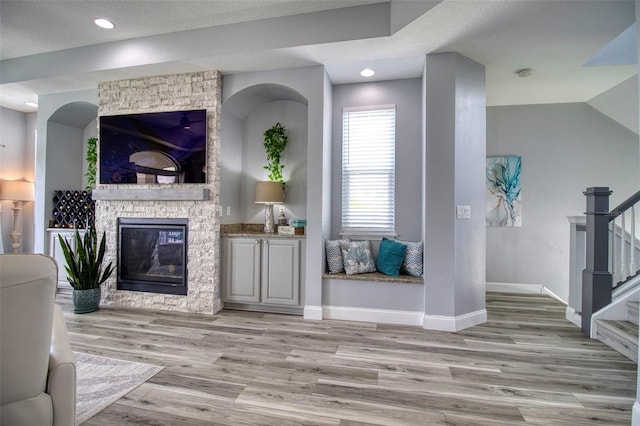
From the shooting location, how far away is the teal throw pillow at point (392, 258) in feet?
11.1

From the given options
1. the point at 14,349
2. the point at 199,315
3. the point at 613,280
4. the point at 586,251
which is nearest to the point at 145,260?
the point at 199,315

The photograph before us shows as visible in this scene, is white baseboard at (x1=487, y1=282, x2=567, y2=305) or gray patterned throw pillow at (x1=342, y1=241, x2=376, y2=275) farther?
white baseboard at (x1=487, y1=282, x2=567, y2=305)

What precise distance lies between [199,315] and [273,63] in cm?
298

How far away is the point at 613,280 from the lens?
3.32 meters

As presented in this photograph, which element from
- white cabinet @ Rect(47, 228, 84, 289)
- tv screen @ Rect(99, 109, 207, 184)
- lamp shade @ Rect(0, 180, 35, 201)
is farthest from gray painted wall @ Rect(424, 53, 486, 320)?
lamp shade @ Rect(0, 180, 35, 201)

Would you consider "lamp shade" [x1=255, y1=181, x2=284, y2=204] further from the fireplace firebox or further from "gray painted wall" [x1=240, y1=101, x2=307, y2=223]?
the fireplace firebox

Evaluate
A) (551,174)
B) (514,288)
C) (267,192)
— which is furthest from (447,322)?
(551,174)

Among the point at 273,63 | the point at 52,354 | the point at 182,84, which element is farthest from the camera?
the point at 182,84

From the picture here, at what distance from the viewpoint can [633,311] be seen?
9.30 ft

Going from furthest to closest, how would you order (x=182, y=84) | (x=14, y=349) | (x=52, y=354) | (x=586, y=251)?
1. (x=182, y=84)
2. (x=586, y=251)
3. (x=52, y=354)
4. (x=14, y=349)

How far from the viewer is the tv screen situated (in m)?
3.63

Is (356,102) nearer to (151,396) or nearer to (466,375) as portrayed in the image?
(466,375)

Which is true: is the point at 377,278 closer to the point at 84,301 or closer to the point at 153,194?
the point at 153,194

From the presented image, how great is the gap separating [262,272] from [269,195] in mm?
931
